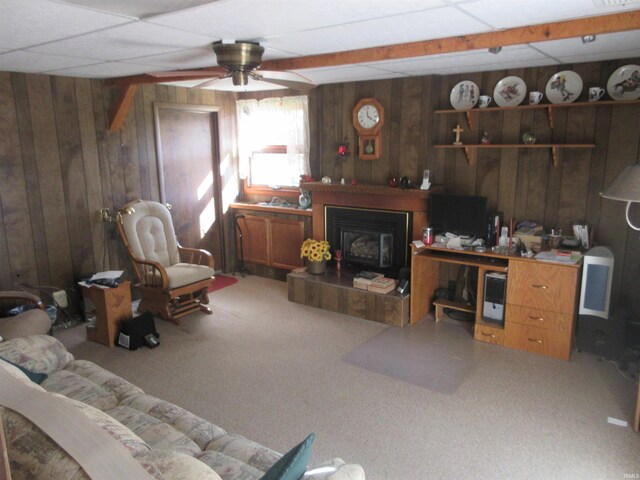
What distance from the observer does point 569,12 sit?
2.22 metres

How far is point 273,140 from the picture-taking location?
568 centimetres

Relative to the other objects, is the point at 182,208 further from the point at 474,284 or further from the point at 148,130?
the point at 474,284

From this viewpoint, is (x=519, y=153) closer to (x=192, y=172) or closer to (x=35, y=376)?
(x=192, y=172)

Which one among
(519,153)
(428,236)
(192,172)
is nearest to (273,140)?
(192,172)

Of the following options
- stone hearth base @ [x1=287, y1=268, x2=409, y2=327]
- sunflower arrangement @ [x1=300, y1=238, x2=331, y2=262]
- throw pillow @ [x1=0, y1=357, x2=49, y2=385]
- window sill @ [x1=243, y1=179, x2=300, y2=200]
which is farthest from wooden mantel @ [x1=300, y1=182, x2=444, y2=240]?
throw pillow @ [x1=0, y1=357, x2=49, y2=385]

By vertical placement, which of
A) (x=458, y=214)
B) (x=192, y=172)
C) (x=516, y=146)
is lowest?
(x=458, y=214)

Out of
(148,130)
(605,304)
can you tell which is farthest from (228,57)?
(605,304)

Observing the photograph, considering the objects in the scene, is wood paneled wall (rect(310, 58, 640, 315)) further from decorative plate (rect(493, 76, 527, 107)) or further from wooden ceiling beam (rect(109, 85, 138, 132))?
wooden ceiling beam (rect(109, 85, 138, 132))

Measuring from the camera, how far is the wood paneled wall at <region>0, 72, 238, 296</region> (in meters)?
3.98

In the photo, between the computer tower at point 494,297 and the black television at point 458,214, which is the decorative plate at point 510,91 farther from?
the computer tower at point 494,297

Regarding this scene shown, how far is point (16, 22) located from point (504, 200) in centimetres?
365

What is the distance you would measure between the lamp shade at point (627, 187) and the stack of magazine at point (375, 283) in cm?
200

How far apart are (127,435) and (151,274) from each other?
3018 mm

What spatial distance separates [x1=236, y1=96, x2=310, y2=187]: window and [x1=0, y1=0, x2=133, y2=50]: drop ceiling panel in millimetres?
2923
